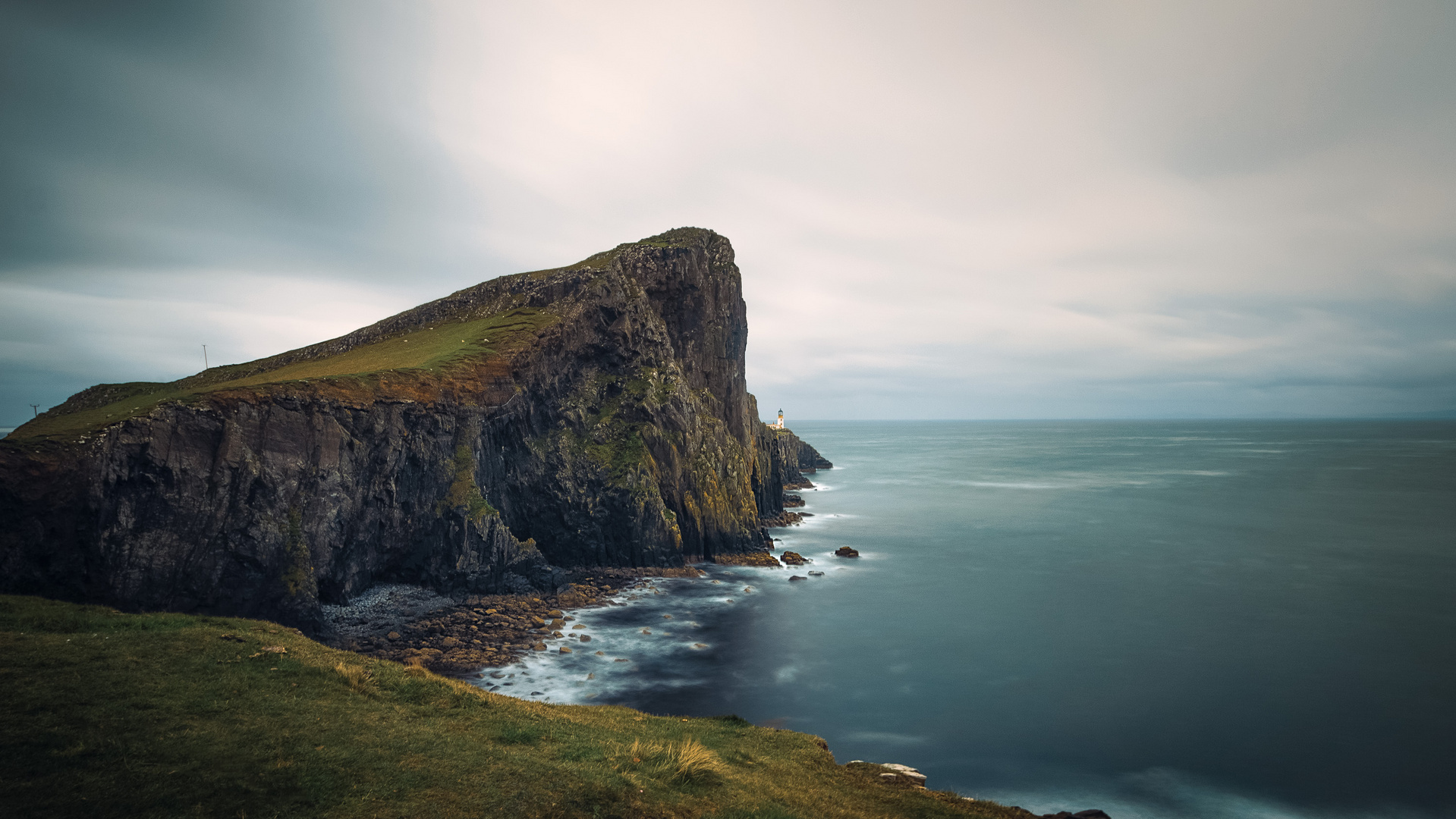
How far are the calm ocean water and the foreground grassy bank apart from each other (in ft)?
37.5

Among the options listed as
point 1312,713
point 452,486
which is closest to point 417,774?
point 452,486

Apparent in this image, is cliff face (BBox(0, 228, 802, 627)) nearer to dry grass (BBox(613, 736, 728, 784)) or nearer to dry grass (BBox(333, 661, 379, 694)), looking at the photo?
dry grass (BBox(333, 661, 379, 694))

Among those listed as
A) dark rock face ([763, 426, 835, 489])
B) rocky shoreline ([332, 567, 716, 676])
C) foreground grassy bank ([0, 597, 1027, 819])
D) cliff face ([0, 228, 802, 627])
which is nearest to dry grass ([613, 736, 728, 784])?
foreground grassy bank ([0, 597, 1027, 819])

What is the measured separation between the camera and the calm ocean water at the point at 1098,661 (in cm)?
2689

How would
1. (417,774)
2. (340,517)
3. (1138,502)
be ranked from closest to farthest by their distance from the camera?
(417,774)
(340,517)
(1138,502)

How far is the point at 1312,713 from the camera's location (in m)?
31.4

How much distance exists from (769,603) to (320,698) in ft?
115

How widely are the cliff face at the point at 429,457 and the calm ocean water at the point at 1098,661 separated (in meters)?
10.4

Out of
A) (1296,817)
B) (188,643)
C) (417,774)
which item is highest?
(188,643)

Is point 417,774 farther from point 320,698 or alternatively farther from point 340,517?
point 340,517

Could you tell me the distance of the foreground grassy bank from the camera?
12219mm

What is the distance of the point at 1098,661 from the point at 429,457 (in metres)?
46.2

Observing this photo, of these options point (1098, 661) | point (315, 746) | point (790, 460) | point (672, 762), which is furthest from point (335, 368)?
point (790, 460)

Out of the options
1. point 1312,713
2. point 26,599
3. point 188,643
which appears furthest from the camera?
point 1312,713
